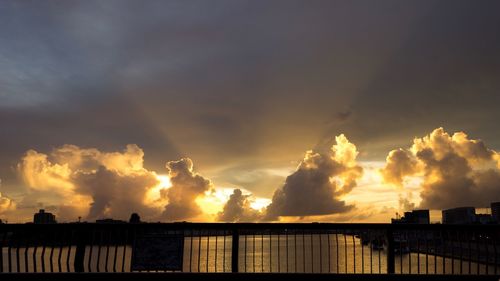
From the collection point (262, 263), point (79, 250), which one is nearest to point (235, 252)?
point (79, 250)

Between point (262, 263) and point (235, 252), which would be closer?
point (235, 252)

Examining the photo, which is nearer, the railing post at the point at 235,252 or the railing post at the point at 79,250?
the railing post at the point at 235,252

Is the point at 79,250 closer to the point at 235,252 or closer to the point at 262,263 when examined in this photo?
the point at 235,252

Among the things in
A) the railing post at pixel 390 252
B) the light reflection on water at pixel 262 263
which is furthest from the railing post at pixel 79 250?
the railing post at pixel 390 252

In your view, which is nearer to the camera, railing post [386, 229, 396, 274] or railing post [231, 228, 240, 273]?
railing post [231, 228, 240, 273]

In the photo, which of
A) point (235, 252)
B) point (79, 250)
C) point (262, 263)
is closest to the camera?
point (235, 252)

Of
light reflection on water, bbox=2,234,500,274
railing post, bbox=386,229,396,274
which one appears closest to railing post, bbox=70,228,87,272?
light reflection on water, bbox=2,234,500,274

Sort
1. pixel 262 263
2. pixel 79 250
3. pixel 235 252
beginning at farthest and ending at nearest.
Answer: pixel 262 263 < pixel 79 250 < pixel 235 252

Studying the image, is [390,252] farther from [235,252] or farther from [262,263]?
[262,263]

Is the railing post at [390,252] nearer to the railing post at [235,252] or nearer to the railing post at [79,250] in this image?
the railing post at [235,252]

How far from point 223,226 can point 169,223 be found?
1.13 m

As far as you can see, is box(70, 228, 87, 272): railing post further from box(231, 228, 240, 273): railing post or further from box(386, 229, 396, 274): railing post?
box(386, 229, 396, 274): railing post
